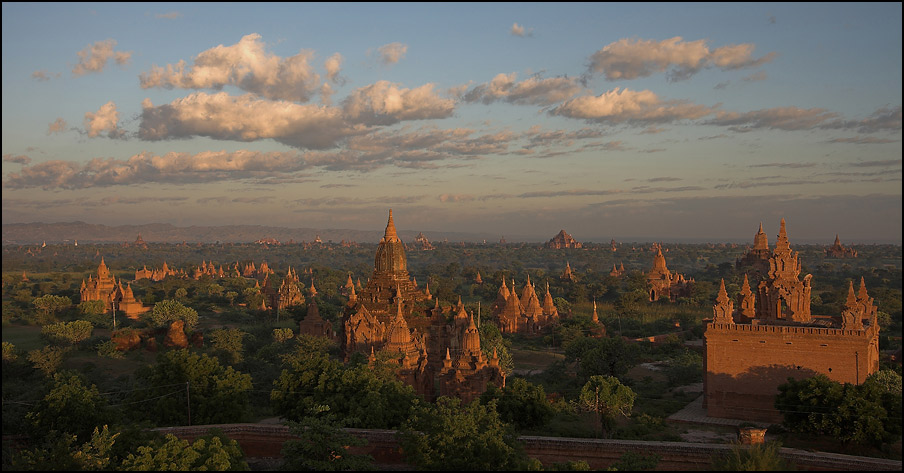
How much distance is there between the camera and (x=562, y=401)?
35.5 m

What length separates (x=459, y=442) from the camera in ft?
76.7

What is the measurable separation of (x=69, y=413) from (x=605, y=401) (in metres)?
22.8

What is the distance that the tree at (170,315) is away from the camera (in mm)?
66562

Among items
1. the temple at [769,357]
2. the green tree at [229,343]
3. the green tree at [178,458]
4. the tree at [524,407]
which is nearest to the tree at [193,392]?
the green tree at [178,458]

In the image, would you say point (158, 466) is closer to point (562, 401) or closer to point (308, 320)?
point (562, 401)

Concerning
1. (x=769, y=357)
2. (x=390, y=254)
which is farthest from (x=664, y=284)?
(x=769, y=357)

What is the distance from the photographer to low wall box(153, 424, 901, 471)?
2380 centimetres

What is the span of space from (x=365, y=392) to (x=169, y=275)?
10211 centimetres

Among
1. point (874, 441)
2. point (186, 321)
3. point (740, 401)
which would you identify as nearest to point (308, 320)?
point (186, 321)

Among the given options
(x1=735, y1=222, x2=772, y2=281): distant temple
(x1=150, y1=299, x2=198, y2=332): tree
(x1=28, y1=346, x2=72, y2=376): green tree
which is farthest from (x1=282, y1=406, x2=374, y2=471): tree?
(x1=735, y1=222, x2=772, y2=281): distant temple

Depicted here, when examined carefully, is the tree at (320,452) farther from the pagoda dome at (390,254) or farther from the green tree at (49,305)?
the green tree at (49,305)

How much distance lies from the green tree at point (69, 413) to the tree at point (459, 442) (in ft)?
43.9

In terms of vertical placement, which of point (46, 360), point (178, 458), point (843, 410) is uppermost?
point (178, 458)

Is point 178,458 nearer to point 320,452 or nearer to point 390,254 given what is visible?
point 320,452
